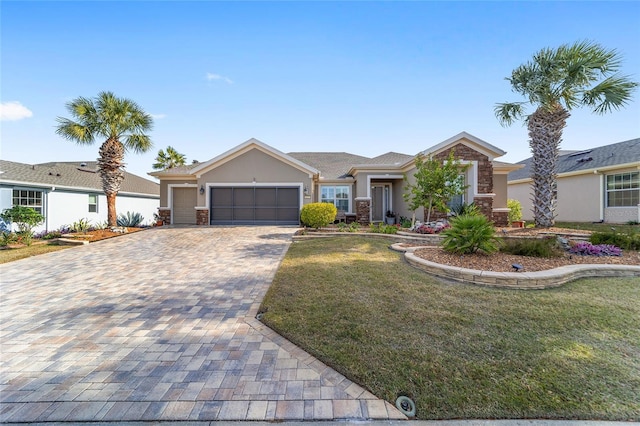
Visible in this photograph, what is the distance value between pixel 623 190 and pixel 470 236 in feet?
49.3

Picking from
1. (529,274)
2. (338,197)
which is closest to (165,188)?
(338,197)

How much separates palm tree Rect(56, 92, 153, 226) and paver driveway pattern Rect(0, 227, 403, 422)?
9318 millimetres

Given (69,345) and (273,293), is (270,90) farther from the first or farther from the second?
(69,345)

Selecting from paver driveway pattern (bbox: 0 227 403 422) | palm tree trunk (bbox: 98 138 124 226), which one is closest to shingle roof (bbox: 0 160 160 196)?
palm tree trunk (bbox: 98 138 124 226)

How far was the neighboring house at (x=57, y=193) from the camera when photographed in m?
13.6

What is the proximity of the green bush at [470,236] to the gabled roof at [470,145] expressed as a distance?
6874mm

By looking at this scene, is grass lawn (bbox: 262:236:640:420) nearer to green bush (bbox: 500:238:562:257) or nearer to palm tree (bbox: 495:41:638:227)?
green bush (bbox: 500:238:562:257)

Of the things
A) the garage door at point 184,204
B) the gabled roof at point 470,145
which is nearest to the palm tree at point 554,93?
the gabled roof at point 470,145

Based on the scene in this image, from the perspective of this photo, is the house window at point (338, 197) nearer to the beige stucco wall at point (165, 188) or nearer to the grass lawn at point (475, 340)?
the beige stucco wall at point (165, 188)

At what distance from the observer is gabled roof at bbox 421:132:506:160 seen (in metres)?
12.8

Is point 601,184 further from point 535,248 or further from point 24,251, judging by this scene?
point 24,251

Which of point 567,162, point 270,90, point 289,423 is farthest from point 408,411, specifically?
point 567,162

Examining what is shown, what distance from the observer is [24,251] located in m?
9.60

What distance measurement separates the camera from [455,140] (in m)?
13.0
